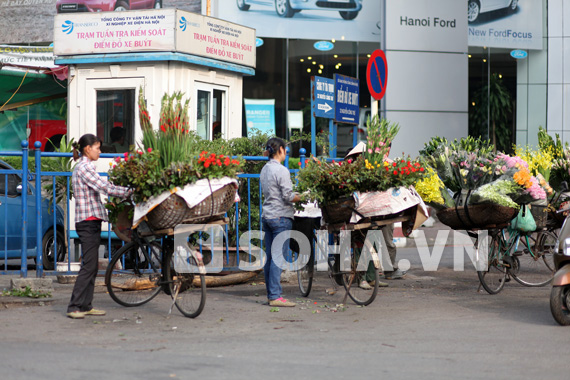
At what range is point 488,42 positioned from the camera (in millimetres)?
24500

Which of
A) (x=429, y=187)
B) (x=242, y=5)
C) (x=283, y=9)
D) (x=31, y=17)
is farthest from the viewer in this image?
(x=31, y=17)

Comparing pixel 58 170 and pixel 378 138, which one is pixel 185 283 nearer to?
pixel 378 138

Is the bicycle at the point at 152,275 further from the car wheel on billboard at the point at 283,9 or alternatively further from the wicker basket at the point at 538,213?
the car wheel on billboard at the point at 283,9

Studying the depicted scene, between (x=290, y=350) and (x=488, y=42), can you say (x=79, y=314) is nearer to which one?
(x=290, y=350)

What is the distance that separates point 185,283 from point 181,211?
0.77 metres

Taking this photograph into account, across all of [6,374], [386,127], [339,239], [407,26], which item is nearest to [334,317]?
[339,239]

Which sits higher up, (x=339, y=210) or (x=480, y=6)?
(x=480, y=6)

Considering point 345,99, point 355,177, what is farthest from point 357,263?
point 345,99

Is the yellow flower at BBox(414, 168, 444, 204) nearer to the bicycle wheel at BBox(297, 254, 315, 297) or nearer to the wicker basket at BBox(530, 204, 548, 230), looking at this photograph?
the bicycle wheel at BBox(297, 254, 315, 297)

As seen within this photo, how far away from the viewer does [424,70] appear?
69.5ft

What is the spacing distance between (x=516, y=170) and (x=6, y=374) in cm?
635

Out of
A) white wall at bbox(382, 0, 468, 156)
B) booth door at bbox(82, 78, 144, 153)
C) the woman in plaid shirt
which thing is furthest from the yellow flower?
white wall at bbox(382, 0, 468, 156)

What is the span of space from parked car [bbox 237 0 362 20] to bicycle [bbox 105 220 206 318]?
15418 millimetres

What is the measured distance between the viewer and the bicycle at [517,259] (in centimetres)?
1002
